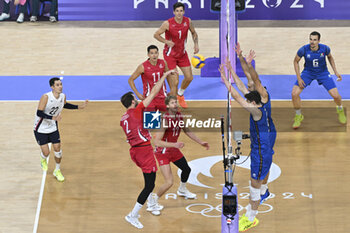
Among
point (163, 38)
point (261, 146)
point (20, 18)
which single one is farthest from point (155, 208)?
point (20, 18)

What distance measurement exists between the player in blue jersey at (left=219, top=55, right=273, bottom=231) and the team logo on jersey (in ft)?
4.71

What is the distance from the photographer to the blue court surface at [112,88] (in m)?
14.9

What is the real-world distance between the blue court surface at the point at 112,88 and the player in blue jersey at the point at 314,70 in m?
1.69

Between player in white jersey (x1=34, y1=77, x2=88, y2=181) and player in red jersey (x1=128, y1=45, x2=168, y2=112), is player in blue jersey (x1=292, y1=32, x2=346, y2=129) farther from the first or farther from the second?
player in white jersey (x1=34, y1=77, x2=88, y2=181)

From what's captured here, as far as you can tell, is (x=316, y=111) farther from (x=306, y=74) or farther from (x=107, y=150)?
(x=107, y=150)

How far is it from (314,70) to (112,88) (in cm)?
456

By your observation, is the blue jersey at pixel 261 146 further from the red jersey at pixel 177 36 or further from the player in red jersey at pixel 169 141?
the red jersey at pixel 177 36

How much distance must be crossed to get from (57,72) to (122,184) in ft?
18.5

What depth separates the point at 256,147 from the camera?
388 inches

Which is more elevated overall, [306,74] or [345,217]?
[306,74]

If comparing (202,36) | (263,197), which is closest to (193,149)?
(263,197)

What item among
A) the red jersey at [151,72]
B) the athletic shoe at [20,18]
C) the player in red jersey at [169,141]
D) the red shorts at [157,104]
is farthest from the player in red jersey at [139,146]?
the athletic shoe at [20,18]

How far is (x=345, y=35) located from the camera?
1795 centimetres

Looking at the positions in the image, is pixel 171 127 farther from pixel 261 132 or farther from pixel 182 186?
pixel 261 132
